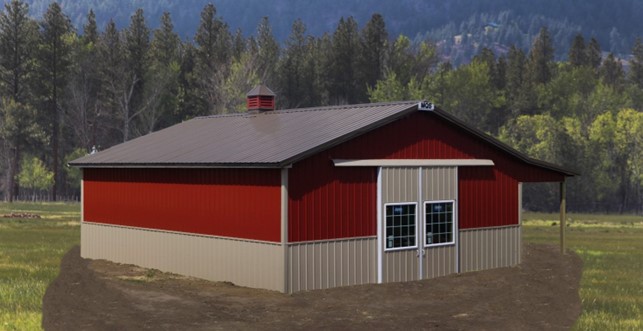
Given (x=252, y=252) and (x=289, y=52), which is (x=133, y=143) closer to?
(x=252, y=252)

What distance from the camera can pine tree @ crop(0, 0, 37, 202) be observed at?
260 ft

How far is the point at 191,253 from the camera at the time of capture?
2395cm

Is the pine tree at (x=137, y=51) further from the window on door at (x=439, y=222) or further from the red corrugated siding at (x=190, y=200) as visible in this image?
the window on door at (x=439, y=222)

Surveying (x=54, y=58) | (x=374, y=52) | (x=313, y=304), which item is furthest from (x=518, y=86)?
(x=313, y=304)

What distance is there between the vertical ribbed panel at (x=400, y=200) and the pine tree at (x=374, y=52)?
237 feet

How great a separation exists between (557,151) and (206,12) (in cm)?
4093

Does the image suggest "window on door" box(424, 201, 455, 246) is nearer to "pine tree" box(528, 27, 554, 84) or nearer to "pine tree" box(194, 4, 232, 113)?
"pine tree" box(194, 4, 232, 113)

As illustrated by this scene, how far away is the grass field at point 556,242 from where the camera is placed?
1742 cm

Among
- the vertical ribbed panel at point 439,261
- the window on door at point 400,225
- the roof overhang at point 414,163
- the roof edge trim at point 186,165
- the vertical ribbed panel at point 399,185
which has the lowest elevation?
the vertical ribbed panel at point 439,261

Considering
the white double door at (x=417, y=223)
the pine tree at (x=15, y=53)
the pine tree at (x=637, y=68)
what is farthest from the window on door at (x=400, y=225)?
the pine tree at (x=637, y=68)

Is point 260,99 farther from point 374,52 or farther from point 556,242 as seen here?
point 374,52

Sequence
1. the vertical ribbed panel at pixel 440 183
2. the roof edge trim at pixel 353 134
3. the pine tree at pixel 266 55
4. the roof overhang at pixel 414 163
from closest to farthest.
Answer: the roof edge trim at pixel 353 134 → the roof overhang at pixel 414 163 → the vertical ribbed panel at pixel 440 183 → the pine tree at pixel 266 55

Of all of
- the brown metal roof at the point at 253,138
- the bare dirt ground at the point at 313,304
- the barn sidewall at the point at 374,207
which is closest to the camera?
the bare dirt ground at the point at 313,304

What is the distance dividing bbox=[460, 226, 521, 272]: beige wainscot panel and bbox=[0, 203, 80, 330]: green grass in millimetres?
12367
